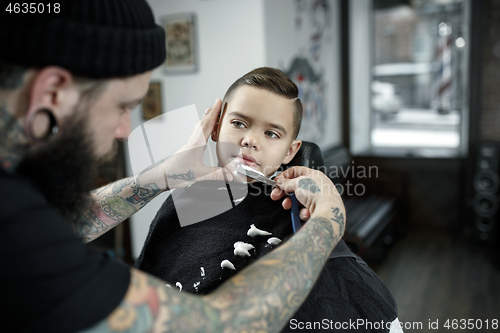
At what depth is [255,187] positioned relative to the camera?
4.45 feet

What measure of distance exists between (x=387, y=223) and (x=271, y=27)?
6.91 feet

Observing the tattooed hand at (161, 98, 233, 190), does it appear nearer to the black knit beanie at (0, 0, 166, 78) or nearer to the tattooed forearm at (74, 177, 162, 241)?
the tattooed forearm at (74, 177, 162, 241)

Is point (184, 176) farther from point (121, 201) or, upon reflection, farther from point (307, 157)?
point (307, 157)

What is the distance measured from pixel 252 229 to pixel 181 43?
2033 millimetres

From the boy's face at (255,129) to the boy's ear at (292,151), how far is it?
0.04 metres

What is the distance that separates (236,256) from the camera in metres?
1.18

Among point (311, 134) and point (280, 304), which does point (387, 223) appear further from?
point (280, 304)

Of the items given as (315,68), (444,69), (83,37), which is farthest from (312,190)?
(444,69)

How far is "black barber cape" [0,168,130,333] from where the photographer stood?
516 millimetres

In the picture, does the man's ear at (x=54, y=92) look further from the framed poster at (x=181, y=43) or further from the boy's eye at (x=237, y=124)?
the framed poster at (x=181, y=43)

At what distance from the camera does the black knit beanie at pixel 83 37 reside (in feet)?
1.94

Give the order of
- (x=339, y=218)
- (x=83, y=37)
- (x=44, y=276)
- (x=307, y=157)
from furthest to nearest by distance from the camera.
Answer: (x=307, y=157) < (x=339, y=218) < (x=83, y=37) < (x=44, y=276)

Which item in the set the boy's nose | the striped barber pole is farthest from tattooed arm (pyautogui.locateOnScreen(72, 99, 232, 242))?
the striped barber pole

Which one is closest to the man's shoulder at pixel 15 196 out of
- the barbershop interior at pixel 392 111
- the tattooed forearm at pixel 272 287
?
the tattooed forearm at pixel 272 287
